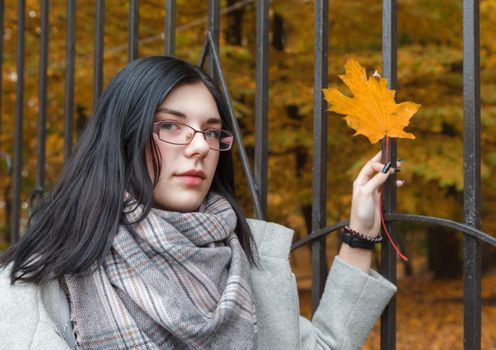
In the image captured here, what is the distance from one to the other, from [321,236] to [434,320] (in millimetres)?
5980

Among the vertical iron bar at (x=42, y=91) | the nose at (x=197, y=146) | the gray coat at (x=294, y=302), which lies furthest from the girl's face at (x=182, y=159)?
the vertical iron bar at (x=42, y=91)

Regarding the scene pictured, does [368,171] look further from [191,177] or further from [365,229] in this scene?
[191,177]

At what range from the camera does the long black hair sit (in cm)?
127

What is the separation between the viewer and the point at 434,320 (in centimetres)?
706

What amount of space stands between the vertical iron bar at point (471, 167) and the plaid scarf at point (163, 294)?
0.47 metres

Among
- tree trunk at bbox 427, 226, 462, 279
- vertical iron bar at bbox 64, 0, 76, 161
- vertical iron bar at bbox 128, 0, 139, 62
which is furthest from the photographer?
tree trunk at bbox 427, 226, 462, 279

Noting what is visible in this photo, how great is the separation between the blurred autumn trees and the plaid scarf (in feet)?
8.74

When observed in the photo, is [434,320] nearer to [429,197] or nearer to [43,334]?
[429,197]

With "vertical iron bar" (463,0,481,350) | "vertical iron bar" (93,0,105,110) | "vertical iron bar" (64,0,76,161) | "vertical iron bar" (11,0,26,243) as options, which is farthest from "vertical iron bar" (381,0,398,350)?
"vertical iron bar" (11,0,26,243)

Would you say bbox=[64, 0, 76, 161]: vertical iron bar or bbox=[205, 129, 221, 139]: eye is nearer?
bbox=[205, 129, 221, 139]: eye

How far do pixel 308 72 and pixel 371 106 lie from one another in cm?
362

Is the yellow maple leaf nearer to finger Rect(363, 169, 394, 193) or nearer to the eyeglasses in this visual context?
finger Rect(363, 169, 394, 193)

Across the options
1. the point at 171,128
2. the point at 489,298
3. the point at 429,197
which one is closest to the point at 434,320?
the point at 489,298

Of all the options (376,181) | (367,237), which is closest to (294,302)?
(367,237)
